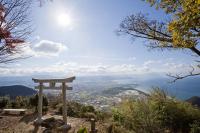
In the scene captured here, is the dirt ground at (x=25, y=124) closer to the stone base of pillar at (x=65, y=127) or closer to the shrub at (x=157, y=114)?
the stone base of pillar at (x=65, y=127)

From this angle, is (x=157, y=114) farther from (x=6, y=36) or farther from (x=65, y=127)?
(x=6, y=36)

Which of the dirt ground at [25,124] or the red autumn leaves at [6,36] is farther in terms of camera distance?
the dirt ground at [25,124]

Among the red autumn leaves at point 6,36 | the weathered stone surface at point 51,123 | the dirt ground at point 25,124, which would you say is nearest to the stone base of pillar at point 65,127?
the dirt ground at point 25,124

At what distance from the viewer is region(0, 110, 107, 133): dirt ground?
10844 mm

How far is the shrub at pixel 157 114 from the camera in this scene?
891 cm

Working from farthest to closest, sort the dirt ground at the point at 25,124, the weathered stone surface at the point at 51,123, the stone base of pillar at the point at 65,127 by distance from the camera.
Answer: the weathered stone surface at the point at 51,123 < the dirt ground at the point at 25,124 < the stone base of pillar at the point at 65,127

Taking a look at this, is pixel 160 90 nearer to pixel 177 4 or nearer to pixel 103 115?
pixel 103 115

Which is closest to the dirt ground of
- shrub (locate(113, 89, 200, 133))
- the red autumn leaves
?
shrub (locate(113, 89, 200, 133))

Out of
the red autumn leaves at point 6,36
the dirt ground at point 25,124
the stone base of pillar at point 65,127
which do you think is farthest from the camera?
the dirt ground at point 25,124

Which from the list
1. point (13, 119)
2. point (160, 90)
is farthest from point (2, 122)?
point (160, 90)

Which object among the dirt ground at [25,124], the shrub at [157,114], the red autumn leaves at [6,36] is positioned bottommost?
the dirt ground at [25,124]

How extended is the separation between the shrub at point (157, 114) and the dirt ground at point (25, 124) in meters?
1.26

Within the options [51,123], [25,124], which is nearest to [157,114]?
[51,123]

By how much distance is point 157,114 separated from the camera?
33.7 feet
